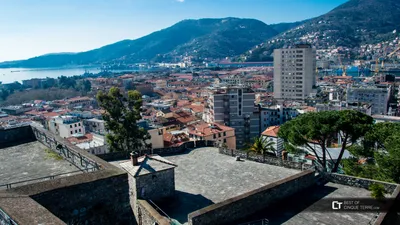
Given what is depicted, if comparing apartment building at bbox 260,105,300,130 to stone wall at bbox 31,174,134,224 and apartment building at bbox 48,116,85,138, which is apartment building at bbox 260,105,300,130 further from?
stone wall at bbox 31,174,134,224

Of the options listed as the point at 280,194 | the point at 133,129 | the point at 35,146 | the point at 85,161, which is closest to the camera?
the point at 85,161

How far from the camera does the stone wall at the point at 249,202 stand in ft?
31.7

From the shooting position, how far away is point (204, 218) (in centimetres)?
956

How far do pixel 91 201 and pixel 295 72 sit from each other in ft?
353

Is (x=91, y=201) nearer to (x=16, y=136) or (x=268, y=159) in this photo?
(x=16, y=136)

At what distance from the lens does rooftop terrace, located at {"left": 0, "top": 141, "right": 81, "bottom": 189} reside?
33.1 ft

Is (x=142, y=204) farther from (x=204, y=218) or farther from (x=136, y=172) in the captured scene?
(x=204, y=218)

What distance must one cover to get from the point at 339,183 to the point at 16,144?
14.2m

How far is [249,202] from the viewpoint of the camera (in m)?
11.1

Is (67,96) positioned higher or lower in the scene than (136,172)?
lower

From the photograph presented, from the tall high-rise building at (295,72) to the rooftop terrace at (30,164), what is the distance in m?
101

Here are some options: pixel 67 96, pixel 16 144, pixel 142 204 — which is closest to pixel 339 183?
pixel 142 204

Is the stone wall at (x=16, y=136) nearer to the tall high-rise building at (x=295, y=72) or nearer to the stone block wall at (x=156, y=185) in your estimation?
the stone block wall at (x=156, y=185)

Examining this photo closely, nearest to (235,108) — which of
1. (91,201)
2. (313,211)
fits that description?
(313,211)
